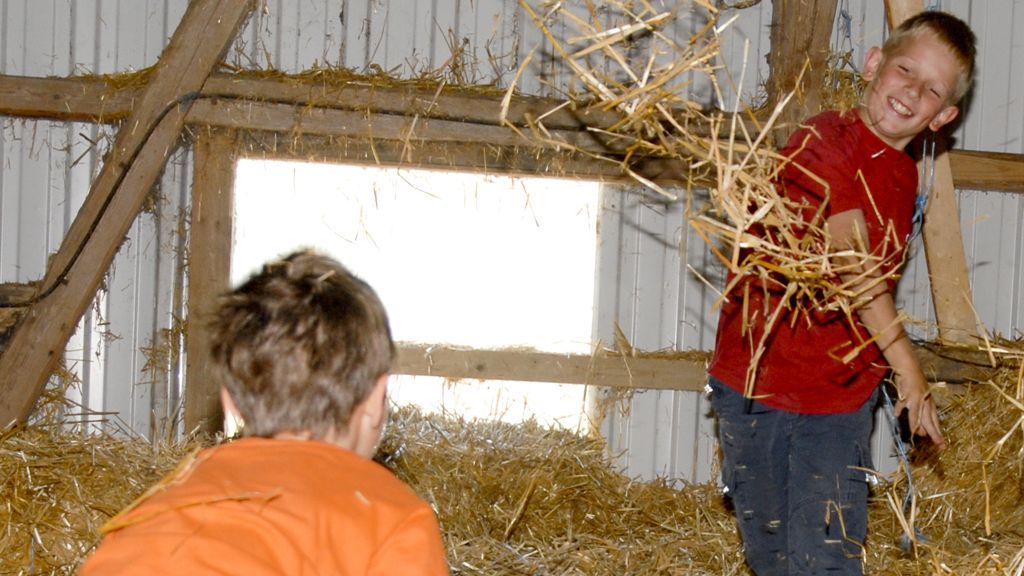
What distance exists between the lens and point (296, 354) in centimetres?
149

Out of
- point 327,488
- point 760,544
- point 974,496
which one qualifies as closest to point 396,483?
point 327,488

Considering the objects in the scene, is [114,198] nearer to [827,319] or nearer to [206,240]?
[206,240]

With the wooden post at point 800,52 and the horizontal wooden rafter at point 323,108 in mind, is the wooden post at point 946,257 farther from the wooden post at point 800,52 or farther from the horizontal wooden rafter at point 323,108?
the horizontal wooden rafter at point 323,108

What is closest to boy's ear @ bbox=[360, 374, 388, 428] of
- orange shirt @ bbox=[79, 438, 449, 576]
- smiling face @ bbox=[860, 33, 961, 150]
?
orange shirt @ bbox=[79, 438, 449, 576]

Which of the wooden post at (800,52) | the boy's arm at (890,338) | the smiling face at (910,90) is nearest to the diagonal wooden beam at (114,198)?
the wooden post at (800,52)

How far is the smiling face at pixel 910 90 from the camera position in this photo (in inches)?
104

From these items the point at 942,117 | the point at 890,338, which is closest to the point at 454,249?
the point at 942,117

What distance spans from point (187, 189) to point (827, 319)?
98.7 inches

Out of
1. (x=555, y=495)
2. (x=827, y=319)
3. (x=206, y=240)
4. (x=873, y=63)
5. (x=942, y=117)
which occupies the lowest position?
(x=555, y=495)

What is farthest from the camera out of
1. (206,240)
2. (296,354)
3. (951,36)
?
(206,240)

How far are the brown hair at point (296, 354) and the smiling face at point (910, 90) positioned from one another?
163cm

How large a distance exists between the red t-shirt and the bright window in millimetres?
1675

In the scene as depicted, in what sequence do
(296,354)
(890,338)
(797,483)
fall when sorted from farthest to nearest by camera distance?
(797,483), (890,338), (296,354)

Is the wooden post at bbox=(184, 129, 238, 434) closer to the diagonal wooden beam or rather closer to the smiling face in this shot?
the diagonal wooden beam
